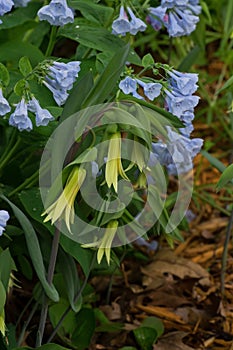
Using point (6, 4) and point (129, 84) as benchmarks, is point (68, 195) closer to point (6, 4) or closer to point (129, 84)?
point (129, 84)

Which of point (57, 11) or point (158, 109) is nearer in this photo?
point (158, 109)

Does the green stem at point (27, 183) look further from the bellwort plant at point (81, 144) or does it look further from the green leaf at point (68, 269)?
the green leaf at point (68, 269)

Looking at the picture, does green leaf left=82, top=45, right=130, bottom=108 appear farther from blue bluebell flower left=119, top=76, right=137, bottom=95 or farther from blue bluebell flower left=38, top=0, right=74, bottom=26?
blue bluebell flower left=38, top=0, right=74, bottom=26

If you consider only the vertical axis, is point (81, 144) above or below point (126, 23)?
below

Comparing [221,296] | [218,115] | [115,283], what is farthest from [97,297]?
[218,115]

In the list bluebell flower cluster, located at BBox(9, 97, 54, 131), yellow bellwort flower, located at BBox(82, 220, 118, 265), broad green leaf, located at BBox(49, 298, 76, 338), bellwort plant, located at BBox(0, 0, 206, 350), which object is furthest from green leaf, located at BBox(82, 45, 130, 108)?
broad green leaf, located at BBox(49, 298, 76, 338)

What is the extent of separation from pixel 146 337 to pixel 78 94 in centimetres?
68

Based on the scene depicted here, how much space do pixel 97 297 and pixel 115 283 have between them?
142mm

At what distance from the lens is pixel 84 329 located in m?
1.52

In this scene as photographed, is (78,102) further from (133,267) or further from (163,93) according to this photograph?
(133,267)

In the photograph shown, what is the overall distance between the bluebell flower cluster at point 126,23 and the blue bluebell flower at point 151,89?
0.70 feet

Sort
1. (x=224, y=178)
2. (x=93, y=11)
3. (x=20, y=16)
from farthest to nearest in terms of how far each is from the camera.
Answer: (x=20, y=16) < (x=93, y=11) < (x=224, y=178)

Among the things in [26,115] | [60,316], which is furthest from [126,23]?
[60,316]

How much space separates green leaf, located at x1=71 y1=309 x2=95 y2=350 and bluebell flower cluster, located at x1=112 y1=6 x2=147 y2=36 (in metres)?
0.62
